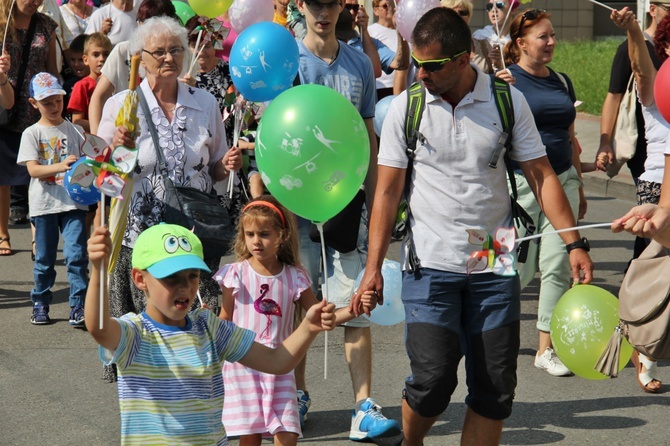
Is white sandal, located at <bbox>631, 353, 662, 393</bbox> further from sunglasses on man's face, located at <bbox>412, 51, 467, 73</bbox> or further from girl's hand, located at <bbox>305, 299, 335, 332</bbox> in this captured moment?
girl's hand, located at <bbox>305, 299, 335, 332</bbox>

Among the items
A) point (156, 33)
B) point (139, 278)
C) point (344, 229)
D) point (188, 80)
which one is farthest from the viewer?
point (188, 80)

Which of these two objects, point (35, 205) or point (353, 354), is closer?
point (353, 354)

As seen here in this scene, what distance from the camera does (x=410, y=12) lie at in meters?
8.23

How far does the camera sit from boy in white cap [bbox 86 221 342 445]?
4.05 metres

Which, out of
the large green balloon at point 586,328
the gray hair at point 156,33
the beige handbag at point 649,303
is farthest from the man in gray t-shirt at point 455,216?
the gray hair at point 156,33

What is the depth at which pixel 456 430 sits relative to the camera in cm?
606

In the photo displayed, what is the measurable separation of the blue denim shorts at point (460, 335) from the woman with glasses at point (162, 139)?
48.8 inches

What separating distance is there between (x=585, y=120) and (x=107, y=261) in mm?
15367

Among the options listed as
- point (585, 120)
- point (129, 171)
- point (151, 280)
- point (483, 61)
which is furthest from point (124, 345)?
point (585, 120)

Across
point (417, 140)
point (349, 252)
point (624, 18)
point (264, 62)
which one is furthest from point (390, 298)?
point (624, 18)

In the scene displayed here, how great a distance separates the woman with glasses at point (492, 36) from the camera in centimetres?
796

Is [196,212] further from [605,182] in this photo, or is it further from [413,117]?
[605,182]

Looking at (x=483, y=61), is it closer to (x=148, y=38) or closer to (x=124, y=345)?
(x=148, y=38)

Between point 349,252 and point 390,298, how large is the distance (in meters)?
0.33
